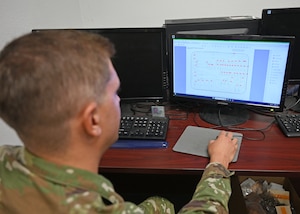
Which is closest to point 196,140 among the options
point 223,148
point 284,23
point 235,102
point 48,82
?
point 223,148

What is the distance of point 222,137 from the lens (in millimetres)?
1188

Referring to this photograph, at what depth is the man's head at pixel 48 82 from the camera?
58 centimetres

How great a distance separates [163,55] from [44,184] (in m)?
0.87

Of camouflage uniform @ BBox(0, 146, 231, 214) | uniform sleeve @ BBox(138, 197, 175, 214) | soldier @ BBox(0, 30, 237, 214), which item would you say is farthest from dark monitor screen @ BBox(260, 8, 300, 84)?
camouflage uniform @ BBox(0, 146, 231, 214)

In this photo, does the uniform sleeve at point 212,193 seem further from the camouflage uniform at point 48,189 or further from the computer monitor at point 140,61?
the computer monitor at point 140,61

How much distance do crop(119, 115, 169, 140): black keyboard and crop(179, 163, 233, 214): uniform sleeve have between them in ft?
0.93

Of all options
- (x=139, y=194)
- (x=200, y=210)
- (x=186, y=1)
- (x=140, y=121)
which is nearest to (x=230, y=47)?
(x=140, y=121)

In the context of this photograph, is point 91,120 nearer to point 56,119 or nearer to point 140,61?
point 56,119

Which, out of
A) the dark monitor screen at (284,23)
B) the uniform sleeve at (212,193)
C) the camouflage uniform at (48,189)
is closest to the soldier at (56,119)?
the camouflage uniform at (48,189)

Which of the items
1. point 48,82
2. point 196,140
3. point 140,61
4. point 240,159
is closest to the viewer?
point 48,82

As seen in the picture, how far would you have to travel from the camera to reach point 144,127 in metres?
1.30

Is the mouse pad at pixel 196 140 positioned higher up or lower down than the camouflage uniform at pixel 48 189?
lower down

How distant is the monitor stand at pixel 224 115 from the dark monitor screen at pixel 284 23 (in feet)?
0.90

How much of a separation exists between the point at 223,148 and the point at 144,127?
361mm
